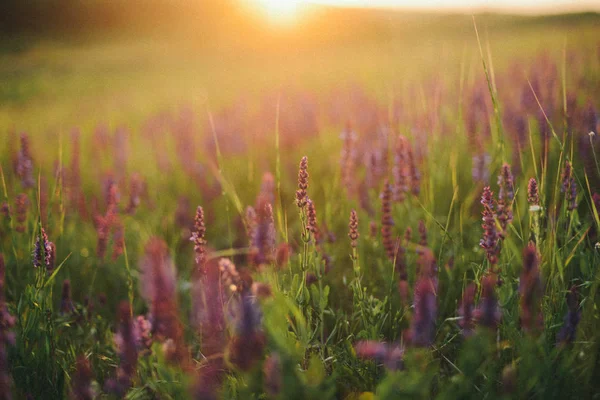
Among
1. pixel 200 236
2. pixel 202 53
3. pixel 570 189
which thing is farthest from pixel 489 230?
pixel 202 53

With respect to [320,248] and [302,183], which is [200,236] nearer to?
[302,183]

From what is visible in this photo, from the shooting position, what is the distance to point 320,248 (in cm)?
224

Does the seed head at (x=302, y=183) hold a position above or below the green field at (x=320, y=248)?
above

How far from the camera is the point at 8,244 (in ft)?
8.76

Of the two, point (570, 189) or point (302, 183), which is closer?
point (302, 183)

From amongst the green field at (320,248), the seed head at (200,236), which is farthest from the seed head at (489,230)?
the seed head at (200,236)

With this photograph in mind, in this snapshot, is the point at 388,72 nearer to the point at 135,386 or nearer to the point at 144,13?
the point at 135,386

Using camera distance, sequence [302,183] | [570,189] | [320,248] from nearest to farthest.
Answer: [302,183] → [570,189] → [320,248]

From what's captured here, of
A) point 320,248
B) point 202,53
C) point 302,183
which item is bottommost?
point 320,248

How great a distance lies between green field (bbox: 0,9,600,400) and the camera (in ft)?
4.15

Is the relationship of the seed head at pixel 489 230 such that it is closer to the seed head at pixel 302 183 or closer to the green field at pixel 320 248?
the green field at pixel 320 248

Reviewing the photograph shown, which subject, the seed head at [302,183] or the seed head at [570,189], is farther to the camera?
the seed head at [570,189]

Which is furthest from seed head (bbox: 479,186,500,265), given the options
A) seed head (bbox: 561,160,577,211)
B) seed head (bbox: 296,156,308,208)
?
seed head (bbox: 296,156,308,208)

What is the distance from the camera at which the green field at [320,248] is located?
1.27 meters
